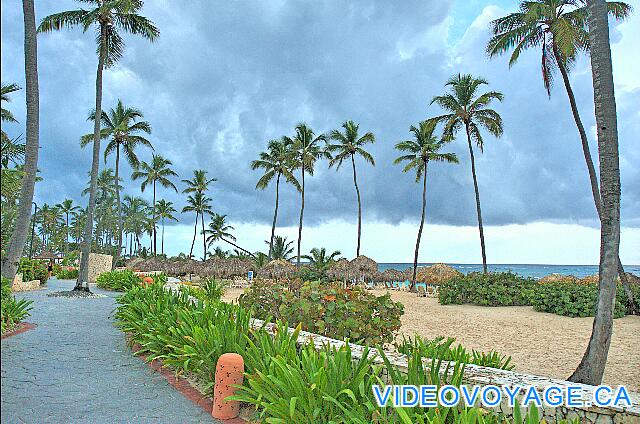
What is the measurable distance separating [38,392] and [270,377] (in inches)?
98.8

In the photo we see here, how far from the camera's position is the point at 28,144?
8141mm

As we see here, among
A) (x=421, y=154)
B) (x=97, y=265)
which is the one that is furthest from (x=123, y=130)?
(x=421, y=154)

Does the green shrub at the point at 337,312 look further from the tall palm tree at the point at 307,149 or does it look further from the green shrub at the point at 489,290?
the tall palm tree at the point at 307,149

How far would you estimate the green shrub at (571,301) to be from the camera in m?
13.7

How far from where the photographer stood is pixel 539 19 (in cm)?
1549

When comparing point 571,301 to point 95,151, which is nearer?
point 571,301

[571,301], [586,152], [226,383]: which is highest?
[586,152]

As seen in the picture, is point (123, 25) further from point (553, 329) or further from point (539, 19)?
point (553, 329)

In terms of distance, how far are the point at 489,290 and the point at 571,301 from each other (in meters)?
3.46

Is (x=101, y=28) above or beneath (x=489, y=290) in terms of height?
above

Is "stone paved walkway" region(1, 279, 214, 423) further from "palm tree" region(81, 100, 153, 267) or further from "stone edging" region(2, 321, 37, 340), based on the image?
"palm tree" region(81, 100, 153, 267)

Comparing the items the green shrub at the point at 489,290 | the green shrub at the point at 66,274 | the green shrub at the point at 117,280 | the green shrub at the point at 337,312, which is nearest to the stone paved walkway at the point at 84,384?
the green shrub at the point at 337,312

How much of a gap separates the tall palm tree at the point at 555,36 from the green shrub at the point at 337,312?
8.94 metres

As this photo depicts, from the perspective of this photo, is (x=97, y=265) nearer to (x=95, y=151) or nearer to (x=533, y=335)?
(x=95, y=151)
